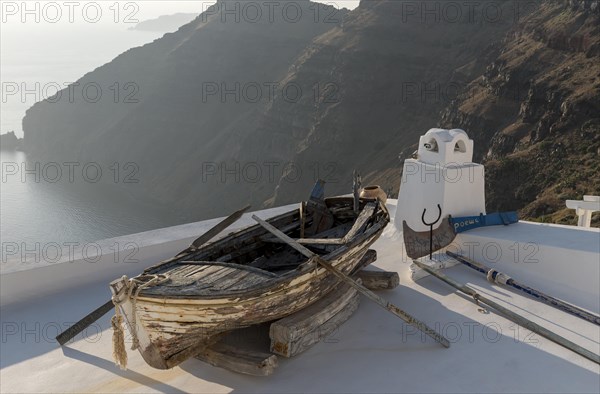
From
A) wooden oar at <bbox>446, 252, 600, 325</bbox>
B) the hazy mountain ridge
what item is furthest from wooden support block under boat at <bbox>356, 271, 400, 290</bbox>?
the hazy mountain ridge

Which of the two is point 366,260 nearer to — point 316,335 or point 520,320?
point 316,335

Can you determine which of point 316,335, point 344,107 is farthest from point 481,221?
point 344,107

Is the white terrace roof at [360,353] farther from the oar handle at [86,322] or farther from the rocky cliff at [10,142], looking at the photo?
the rocky cliff at [10,142]

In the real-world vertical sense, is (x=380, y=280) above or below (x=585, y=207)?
below

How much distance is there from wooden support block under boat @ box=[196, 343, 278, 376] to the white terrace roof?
15 centimetres

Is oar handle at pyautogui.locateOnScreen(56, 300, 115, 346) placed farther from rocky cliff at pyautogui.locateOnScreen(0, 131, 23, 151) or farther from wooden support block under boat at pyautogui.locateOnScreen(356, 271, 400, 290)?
rocky cliff at pyautogui.locateOnScreen(0, 131, 23, 151)

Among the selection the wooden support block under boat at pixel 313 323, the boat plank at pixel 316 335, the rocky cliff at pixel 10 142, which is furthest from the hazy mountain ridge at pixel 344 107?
the wooden support block under boat at pixel 313 323

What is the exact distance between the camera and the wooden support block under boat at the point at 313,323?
488cm

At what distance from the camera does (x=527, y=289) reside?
251 inches

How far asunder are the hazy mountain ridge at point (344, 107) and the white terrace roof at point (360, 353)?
2441 centimetres

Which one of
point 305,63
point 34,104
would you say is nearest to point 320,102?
point 305,63

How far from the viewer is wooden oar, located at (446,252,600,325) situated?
5895 millimetres

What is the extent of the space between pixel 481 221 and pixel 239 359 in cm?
454

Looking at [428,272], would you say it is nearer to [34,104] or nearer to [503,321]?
[503,321]
